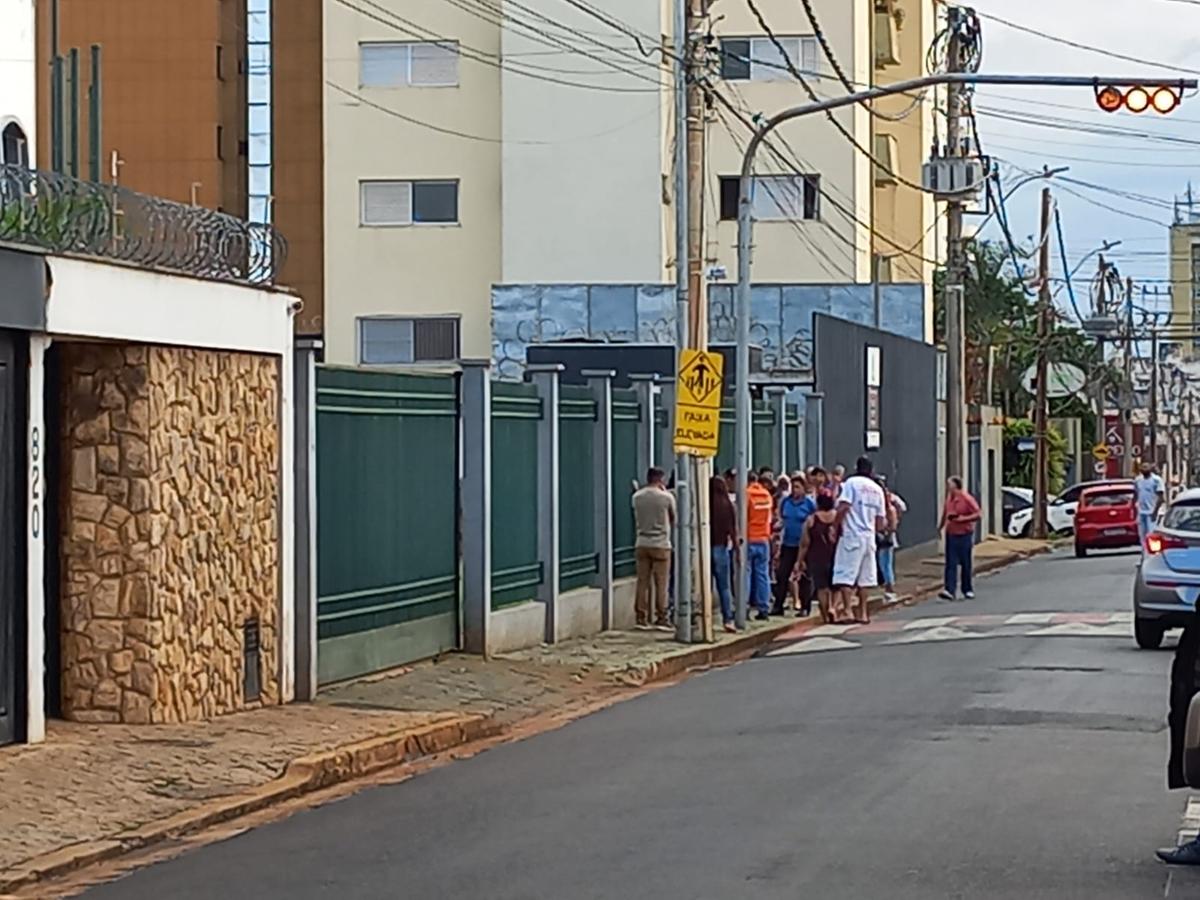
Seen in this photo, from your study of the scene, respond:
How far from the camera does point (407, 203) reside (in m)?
49.5

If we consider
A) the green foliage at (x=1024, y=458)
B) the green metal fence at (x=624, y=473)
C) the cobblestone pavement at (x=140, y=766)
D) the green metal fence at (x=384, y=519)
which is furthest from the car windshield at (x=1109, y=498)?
the cobblestone pavement at (x=140, y=766)

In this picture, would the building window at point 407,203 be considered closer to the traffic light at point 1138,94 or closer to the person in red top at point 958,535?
the person in red top at point 958,535

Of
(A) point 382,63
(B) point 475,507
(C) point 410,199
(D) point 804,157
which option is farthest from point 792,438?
(A) point 382,63

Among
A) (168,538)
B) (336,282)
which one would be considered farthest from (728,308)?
(168,538)

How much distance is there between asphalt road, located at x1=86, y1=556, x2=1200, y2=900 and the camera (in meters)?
9.54

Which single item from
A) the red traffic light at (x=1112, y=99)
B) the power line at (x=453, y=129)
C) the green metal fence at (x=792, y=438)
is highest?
the power line at (x=453, y=129)

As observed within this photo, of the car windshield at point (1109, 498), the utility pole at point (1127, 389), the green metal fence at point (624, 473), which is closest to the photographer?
the green metal fence at point (624, 473)

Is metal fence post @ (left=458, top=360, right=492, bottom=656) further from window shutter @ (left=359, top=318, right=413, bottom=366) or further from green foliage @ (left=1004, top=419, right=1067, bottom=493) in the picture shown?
green foliage @ (left=1004, top=419, right=1067, bottom=493)

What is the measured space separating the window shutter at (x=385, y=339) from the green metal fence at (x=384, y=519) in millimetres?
29199

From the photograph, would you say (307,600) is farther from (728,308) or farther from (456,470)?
(728,308)

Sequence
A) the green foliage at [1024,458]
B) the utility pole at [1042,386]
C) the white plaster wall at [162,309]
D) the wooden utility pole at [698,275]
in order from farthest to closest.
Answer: the green foliage at [1024,458]
the utility pole at [1042,386]
the wooden utility pole at [698,275]
the white plaster wall at [162,309]

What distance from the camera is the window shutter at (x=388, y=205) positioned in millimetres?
49469

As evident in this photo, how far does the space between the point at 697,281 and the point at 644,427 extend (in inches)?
154

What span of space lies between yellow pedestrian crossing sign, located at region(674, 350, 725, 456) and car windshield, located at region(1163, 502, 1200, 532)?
179 inches
